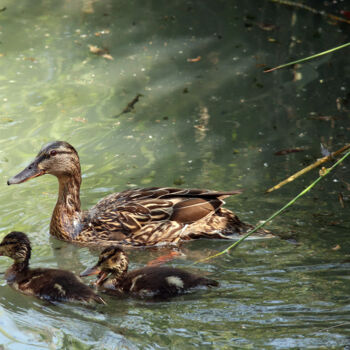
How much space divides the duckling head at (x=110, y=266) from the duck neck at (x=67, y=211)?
0.96 meters

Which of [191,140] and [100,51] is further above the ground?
[100,51]

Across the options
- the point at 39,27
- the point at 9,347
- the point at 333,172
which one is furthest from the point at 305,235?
the point at 39,27

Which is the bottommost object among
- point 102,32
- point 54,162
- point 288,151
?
point 288,151

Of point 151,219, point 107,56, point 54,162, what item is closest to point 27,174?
point 54,162

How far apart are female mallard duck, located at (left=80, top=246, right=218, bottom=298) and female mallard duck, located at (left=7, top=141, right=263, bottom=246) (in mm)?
841

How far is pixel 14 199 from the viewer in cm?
651

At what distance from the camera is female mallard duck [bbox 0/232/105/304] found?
4891 mm

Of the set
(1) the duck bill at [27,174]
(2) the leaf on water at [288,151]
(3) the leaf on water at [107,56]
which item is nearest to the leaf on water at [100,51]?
(3) the leaf on water at [107,56]

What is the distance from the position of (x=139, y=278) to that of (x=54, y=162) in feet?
5.42

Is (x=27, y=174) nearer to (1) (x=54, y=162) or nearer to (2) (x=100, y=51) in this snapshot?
(1) (x=54, y=162)

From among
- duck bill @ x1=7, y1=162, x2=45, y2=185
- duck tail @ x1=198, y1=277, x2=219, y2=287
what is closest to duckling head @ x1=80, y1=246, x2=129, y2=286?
duck tail @ x1=198, y1=277, x2=219, y2=287

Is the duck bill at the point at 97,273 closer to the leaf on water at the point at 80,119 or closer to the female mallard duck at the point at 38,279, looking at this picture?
the female mallard duck at the point at 38,279

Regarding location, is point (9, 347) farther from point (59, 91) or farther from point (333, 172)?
point (59, 91)

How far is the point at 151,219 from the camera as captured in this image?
6105 mm
